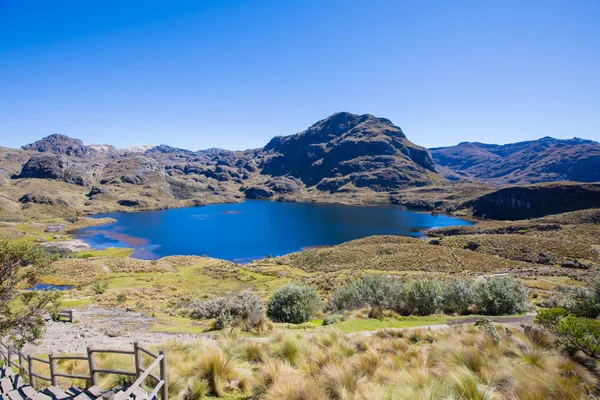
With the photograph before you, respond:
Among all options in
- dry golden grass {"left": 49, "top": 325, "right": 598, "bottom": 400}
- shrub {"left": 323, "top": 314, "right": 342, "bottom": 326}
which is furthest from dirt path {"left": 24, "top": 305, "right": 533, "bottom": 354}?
shrub {"left": 323, "top": 314, "right": 342, "bottom": 326}

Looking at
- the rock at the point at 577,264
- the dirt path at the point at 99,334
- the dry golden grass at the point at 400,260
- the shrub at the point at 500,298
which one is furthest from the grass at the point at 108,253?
the rock at the point at 577,264

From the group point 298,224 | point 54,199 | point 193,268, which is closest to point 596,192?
point 298,224

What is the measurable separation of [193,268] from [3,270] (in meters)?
60.7

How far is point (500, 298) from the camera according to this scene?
1861 cm

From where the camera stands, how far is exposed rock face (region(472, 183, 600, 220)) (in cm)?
14538

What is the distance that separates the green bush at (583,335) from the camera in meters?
7.24

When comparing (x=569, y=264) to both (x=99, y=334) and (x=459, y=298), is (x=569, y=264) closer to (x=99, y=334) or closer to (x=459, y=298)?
(x=459, y=298)

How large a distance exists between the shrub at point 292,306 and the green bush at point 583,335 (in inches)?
593

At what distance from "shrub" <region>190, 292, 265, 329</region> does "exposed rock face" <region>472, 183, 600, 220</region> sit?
180 metres

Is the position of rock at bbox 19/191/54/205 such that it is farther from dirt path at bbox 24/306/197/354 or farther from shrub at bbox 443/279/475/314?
shrub at bbox 443/279/475/314

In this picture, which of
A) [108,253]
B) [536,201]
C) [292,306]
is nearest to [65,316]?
[292,306]

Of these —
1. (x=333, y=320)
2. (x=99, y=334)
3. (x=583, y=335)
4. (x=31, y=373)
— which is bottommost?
(x=99, y=334)

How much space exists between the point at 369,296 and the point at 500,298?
324 inches

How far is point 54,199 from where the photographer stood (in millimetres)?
197875
